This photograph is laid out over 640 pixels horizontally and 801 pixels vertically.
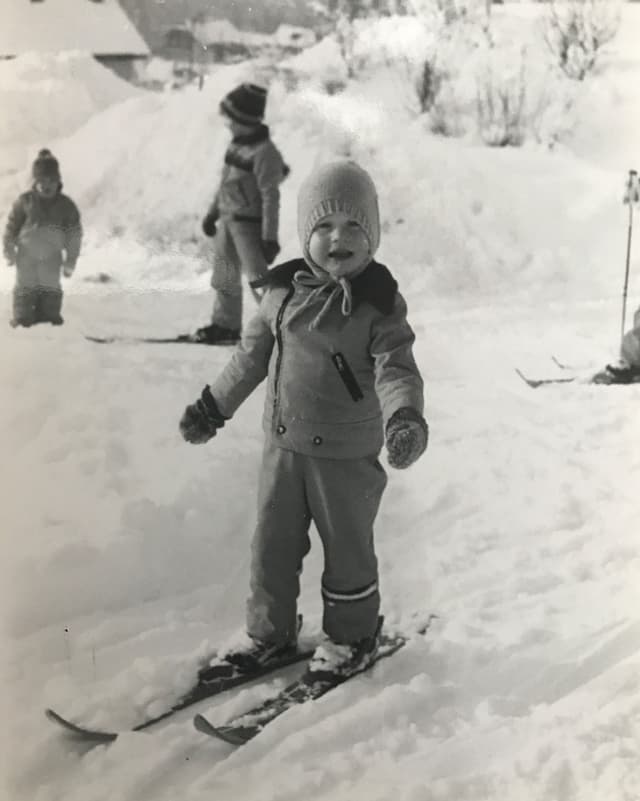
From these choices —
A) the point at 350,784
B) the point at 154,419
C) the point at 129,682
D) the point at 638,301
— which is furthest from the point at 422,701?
the point at 638,301

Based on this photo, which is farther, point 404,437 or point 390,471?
point 390,471

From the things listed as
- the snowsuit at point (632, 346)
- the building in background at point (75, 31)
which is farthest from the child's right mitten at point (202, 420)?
the snowsuit at point (632, 346)

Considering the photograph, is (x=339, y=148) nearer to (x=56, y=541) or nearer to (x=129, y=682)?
(x=56, y=541)

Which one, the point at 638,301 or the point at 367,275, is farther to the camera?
the point at 638,301

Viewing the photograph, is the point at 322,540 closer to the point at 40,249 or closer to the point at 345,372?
the point at 345,372

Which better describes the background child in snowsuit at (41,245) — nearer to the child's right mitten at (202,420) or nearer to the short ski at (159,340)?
the short ski at (159,340)

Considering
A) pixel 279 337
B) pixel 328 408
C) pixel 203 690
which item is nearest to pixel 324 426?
pixel 328 408
